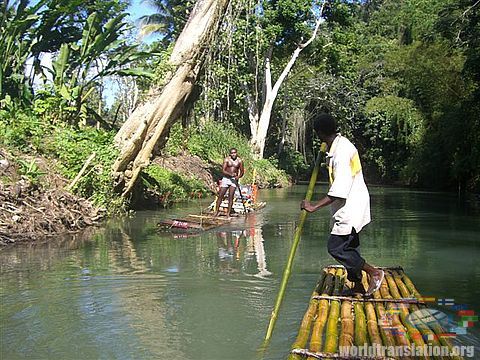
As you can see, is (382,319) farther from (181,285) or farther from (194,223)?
(194,223)

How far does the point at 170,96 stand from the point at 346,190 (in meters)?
9.80

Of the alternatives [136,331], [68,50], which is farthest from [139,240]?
[68,50]

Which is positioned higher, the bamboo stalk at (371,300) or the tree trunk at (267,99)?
the tree trunk at (267,99)

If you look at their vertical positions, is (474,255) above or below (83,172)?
below

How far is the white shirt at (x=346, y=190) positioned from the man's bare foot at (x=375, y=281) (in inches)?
18.7

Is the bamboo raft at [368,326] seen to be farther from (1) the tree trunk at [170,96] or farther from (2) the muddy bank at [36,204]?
(1) the tree trunk at [170,96]

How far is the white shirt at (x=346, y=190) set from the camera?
16.2 feet

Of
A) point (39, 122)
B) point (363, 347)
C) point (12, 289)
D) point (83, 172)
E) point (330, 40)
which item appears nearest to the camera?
point (363, 347)

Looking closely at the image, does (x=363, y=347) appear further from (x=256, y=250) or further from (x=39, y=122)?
(x=39, y=122)

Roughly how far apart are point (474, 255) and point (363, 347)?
6.31 metres

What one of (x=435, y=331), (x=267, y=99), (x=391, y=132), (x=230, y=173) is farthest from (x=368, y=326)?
(x=391, y=132)

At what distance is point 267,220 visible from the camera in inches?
573

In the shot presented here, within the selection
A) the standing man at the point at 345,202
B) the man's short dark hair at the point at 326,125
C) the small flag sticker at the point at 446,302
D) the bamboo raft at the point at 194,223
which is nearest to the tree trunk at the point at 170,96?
the bamboo raft at the point at 194,223

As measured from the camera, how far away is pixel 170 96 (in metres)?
14.2
